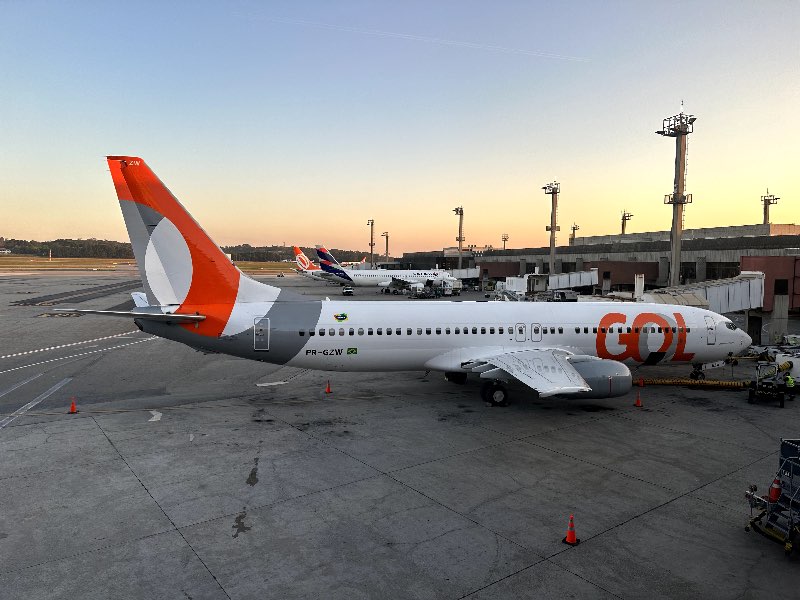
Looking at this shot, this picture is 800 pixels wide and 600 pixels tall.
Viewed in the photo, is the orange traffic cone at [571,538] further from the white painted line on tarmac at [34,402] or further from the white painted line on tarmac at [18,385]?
the white painted line on tarmac at [18,385]

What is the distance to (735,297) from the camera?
107 feet

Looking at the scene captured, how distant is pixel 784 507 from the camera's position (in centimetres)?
1055

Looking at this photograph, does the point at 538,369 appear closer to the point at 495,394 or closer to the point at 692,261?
the point at 495,394

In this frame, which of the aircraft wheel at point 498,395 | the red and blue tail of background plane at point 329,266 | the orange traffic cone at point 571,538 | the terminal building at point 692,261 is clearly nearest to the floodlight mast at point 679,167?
the terminal building at point 692,261

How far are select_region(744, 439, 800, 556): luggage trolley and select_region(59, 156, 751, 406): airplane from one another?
22.4 ft

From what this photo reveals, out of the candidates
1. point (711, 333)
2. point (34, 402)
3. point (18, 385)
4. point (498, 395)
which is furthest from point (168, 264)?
point (711, 333)

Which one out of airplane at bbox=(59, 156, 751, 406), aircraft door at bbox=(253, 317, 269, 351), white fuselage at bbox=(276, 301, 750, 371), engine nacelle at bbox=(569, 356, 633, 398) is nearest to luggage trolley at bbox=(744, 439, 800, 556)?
airplane at bbox=(59, 156, 751, 406)

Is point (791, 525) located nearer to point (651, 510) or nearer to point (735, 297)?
point (651, 510)

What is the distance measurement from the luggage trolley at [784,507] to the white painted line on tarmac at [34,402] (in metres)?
23.2

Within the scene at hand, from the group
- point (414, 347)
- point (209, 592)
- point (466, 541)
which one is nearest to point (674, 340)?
point (414, 347)

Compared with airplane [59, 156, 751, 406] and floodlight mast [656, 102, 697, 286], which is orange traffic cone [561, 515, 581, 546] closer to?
airplane [59, 156, 751, 406]

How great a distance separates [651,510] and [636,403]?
10040mm

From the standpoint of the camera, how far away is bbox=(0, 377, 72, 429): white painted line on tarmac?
18156mm

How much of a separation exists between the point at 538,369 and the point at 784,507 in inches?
363
